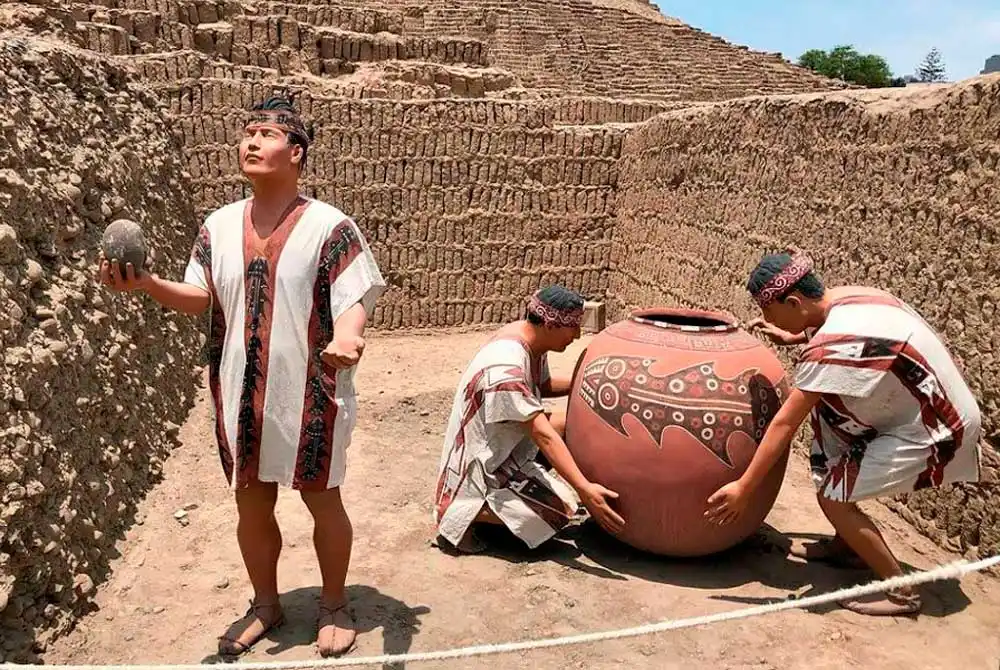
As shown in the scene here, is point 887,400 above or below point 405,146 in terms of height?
below

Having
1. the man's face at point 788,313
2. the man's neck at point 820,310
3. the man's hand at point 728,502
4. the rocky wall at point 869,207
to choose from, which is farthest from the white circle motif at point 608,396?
the rocky wall at point 869,207

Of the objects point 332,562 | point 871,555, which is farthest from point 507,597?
point 871,555

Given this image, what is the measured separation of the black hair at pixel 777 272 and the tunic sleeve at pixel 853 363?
0.69ft

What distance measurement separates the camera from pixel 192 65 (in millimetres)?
6645

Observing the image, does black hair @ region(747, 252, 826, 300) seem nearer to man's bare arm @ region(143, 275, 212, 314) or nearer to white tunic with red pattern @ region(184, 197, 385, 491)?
white tunic with red pattern @ region(184, 197, 385, 491)

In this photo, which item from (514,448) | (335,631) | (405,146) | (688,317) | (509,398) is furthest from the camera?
(405,146)

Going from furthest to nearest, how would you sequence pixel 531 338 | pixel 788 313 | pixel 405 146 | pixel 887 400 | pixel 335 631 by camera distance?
pixel 405 146, pixel 531 338, pixel 788 313, pixel 887 400, pixel 335 631

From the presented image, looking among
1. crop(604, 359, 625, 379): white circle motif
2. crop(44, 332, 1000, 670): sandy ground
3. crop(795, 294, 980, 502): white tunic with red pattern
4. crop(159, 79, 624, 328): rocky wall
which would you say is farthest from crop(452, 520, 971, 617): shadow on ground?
crop(159, 79, 624, 328): rocky wall

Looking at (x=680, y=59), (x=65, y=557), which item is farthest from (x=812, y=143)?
(x=680, y=59)

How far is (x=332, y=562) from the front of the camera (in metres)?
2.70

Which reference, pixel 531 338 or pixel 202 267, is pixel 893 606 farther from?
pixel 202 267

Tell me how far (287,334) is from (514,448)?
4.28 feet

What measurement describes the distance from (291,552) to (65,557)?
942 mm

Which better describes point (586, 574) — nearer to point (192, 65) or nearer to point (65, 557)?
point (65, 557)
